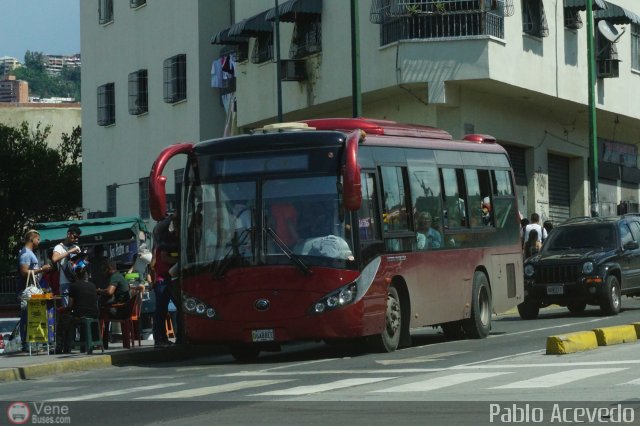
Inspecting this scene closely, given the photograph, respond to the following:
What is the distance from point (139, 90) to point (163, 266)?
2888 cm

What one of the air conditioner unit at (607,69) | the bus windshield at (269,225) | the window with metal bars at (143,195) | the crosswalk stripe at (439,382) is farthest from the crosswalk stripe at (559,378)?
the window with metal bars at (143,195)

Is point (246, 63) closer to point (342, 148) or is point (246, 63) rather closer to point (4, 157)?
point (342, 148)

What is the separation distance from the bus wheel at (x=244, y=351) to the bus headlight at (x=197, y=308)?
3.21ft

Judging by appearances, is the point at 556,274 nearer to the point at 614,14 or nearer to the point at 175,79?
the point at 614,14

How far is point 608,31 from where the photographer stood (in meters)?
42.2

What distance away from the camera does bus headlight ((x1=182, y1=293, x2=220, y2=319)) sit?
62.2 feet

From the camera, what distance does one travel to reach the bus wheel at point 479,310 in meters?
22.1

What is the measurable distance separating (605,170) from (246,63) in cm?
1190

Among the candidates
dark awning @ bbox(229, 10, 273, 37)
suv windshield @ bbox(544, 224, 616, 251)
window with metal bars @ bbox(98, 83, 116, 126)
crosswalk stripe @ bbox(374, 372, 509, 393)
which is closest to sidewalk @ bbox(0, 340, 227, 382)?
crosswalk stripe @ bbox(374, 372, 509, 393)

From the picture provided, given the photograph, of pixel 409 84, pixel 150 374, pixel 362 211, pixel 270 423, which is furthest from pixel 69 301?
pixel 409 84

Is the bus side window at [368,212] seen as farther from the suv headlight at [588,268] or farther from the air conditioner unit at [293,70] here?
the air conditioner unit at [293,70]

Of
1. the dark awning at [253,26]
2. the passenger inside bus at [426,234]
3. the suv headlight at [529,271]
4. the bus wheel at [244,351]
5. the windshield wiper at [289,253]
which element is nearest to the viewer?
the windshield wiper at [289,253]

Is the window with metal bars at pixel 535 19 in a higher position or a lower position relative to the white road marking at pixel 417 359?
higher

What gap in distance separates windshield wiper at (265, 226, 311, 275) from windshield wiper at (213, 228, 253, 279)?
0.32m
